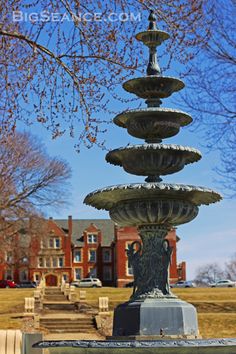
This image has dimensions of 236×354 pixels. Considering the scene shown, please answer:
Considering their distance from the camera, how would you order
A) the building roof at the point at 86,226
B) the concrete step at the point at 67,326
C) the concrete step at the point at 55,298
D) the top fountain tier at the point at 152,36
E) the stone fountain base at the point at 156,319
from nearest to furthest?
1. the stone fountain base at the point at 156,319
2. the top fountain tier at the point at 152,36
3. the concrete step at the point at 67,326
4. the concrete step at the point at 55,298
5. the building roof at the point at 86,226

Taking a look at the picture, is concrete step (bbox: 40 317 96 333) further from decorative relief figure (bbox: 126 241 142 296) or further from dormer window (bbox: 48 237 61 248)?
dormer window (bbox: 48 237 61 248)

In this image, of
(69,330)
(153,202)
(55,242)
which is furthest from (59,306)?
(55,242)

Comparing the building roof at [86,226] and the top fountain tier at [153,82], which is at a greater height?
the building roof at [86,226]

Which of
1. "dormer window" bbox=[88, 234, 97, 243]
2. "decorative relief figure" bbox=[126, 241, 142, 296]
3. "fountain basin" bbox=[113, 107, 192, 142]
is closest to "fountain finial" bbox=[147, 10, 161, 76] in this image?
"fountain basin" bbox=[113, 107, 192, 142]

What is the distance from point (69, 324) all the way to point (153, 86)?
19.3 meters

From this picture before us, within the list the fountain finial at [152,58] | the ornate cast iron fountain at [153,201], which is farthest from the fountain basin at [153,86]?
the fountain finial at [152,58]

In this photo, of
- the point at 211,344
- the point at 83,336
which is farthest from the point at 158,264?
the point at 83,336

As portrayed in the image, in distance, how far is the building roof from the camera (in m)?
93.6

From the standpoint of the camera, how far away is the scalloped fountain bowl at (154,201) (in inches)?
379

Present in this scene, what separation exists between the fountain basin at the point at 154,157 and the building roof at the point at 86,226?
271 feet

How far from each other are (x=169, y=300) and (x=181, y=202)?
60.9 inches

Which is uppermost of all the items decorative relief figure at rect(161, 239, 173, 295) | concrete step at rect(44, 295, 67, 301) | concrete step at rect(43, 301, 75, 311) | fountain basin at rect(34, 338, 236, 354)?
decorative relief figure at rect(161, 239, 173, 295)

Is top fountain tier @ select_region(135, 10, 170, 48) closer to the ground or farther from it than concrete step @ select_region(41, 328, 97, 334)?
farther from it

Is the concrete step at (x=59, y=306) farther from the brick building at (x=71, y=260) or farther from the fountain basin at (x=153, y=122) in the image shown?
the brick building at (x=71, y=260)
